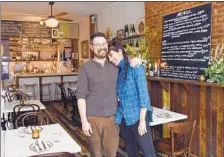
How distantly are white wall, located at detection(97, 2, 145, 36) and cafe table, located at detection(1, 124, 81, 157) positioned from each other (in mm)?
3925

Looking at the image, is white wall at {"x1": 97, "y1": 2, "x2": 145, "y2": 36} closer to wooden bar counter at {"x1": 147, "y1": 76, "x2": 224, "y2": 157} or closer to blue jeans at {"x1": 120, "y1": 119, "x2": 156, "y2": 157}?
wooden bar counter at {"x1": 147, "y1": 76, "x2": 224, "y2": 157}

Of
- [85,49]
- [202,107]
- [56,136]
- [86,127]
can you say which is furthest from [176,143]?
[85,49]

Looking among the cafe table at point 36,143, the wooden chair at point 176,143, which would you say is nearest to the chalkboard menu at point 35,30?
the cafe table at point 36,143

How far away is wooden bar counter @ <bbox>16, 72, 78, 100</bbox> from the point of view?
854 cm

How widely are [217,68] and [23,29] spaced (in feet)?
26.6

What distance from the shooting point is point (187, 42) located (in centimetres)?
404

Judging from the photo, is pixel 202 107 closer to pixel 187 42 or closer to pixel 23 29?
pixel 187 42

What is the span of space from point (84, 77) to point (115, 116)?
0.51m

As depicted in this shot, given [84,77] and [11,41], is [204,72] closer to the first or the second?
[84,77]

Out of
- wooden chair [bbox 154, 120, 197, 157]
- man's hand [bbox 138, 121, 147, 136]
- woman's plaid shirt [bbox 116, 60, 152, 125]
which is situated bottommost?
wooden chair [bbox 154, 120, 197, 157]

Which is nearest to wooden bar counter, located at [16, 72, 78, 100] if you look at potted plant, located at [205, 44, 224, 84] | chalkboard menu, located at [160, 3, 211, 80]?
chalkboard menu, located at [160, 3, 211, 80]

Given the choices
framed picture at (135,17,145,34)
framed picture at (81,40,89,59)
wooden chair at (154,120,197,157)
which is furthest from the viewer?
framed picture at (81,40,89,59)

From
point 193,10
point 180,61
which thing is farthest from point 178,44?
point 193,10

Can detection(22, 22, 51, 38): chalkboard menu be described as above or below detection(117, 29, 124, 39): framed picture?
above
